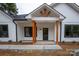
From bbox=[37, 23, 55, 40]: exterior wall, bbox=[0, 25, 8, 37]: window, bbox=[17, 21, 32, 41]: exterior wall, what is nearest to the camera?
bbox=[0, 25, 8, 37]: window

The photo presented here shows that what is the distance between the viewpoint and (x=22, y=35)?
774 centimetres

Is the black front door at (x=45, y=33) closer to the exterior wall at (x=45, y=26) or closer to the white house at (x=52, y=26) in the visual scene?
the exterior wall at (x=45, y=26)

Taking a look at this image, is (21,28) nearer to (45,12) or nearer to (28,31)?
(28,31)

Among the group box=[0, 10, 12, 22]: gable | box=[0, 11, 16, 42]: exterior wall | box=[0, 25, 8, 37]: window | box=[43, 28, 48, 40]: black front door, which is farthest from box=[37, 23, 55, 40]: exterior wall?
box=[0, 25, 8, 37]: window

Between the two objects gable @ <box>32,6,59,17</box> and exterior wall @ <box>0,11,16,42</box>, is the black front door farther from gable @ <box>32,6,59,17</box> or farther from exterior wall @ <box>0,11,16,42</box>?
exterior wall @ <box>0,11,16,42</box>

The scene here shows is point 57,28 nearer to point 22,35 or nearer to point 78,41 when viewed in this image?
point 78,41

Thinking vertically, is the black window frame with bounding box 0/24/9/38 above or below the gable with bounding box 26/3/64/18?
below

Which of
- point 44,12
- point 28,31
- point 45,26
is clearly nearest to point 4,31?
point 28,31

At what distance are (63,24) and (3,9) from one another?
3753 millimetres

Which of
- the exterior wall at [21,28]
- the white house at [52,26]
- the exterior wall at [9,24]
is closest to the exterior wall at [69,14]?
the white house at [52,26]

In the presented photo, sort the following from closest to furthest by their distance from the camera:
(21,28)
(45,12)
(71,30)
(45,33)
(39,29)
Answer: (45,12), (71,30), (21,28), (39,29), (45,33)

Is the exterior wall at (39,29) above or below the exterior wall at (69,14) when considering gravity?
below

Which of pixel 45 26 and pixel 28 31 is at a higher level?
pixel 45 26

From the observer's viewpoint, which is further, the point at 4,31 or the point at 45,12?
the point at 4,31
